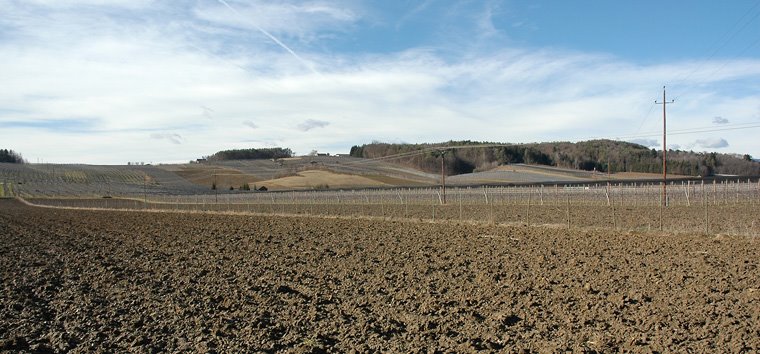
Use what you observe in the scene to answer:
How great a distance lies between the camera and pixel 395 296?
1092cm

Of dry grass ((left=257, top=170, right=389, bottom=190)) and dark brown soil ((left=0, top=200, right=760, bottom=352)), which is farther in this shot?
dry grass ((left=257, top=170, right=389, bottom=190))

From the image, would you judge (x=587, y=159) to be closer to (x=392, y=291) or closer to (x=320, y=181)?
(x=320, y=181)

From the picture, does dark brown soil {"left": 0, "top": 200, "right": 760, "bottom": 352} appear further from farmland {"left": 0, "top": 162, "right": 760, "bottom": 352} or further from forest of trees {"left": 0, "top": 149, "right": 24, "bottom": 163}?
forest of trees {"left": 0, "top": 149, "right": 24, "bottom": 163}

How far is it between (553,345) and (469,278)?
16.9 feet

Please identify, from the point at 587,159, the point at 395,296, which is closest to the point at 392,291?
the point at 395,296

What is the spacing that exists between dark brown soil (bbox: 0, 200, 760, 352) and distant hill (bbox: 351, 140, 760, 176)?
4137 inches

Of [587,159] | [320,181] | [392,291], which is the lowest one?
[392,291]

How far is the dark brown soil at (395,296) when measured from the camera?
26.5 feet

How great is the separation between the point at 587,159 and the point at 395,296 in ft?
442

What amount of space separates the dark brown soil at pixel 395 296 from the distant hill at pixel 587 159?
105 meters

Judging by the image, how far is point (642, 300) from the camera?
1012cm

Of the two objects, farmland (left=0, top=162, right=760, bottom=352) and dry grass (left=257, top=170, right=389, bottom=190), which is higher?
dry grass (left=257, top=170, right=389, bottom=190)

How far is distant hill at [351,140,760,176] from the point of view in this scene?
121 meters

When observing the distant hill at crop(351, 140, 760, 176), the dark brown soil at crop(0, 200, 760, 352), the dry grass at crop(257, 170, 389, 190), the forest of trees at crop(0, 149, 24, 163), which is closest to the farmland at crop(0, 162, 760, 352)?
the dark brown soil at crop(0, 200, 760, 352)
